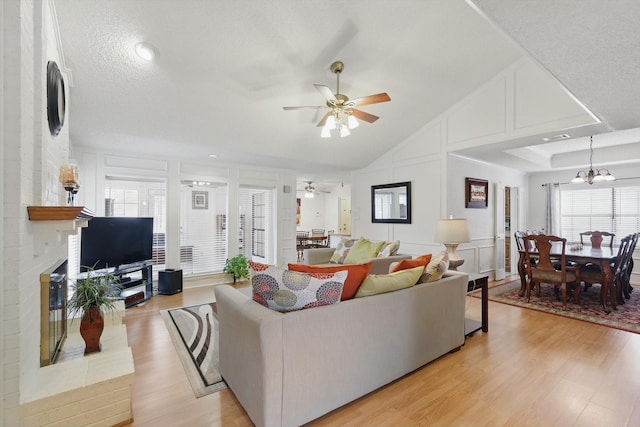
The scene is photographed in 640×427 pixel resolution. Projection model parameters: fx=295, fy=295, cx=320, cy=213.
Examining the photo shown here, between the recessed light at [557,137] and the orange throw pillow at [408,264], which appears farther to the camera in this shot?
the recessed light at [557,137]

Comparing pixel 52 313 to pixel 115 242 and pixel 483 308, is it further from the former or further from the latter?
pixel 483 308

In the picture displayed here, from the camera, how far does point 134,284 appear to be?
4387 mm

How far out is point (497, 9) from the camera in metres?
1.62

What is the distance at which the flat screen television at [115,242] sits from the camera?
3877 mm

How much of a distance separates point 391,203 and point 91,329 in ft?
16.4

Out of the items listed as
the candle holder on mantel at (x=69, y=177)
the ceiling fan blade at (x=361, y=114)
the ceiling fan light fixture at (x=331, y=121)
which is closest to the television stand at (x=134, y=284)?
the candle holder on mantel at (x=69, y=177)

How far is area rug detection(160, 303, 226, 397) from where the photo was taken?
7.40ft

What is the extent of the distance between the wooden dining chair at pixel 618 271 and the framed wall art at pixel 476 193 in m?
1.79

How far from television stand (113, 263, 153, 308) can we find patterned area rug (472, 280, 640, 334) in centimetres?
505

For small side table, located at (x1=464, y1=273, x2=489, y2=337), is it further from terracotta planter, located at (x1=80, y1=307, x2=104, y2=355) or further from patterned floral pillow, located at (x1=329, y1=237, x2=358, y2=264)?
terracotta planter, located at (x1=80, y1=307, x2=104, y2=355)

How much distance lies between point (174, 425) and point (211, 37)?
319 centimetres

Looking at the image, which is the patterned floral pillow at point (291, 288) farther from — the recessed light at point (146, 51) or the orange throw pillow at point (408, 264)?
the recessed light at point (146, 51)

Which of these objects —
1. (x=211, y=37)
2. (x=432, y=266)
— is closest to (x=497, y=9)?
(x=432, y=266)

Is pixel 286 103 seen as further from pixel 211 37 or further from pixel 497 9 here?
pixel 497 9
